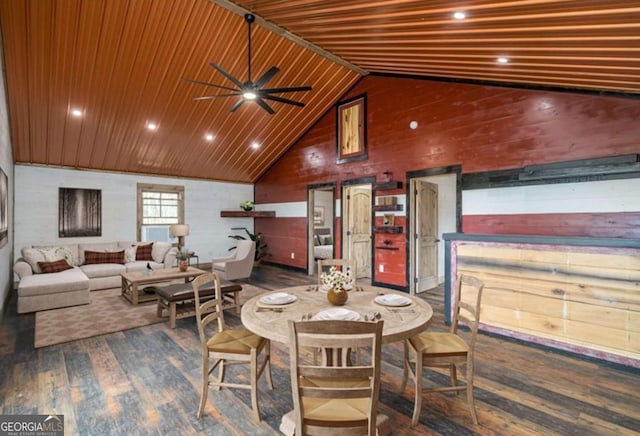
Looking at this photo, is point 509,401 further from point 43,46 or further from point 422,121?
point 43,46

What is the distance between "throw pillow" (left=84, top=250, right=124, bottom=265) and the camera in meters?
6.18

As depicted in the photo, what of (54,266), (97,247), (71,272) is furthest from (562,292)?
(97,247)

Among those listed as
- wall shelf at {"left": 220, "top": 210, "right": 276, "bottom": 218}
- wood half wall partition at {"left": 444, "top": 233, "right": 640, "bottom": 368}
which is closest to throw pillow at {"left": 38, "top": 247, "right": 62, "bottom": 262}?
wall shelf at {"left": 220, "top": 210, "right": 276, "bottom": 218}

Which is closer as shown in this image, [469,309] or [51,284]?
[469,309]

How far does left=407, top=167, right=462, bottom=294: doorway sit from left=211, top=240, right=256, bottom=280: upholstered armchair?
3.42m

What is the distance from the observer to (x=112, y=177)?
7.16 m

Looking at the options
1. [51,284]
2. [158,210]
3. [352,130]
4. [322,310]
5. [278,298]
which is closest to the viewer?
[322,310]

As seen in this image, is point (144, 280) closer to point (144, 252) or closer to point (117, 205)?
point (144, 252)

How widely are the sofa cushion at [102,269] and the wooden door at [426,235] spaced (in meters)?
5.68

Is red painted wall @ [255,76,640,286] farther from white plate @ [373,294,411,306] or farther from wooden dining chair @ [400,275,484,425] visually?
white plate @ [373,294,411,306]

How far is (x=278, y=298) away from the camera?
233cm

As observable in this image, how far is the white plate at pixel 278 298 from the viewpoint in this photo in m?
2.28

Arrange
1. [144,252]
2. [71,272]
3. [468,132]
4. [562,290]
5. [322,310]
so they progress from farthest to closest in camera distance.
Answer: [144,252], [71,272], [468,132], [562,290], [322,310]

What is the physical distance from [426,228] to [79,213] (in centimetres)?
736
